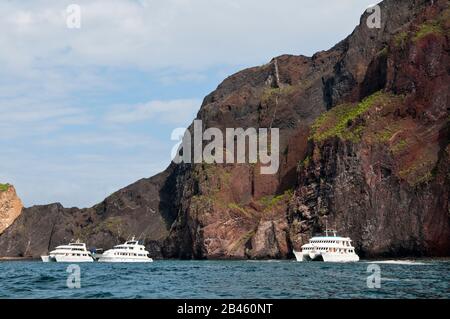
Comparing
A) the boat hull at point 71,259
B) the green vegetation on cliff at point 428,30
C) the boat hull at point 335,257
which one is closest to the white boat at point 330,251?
the boat hull at point 335,257

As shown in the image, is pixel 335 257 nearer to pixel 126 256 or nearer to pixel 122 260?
pixel 126 256

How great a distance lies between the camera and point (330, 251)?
514 feet

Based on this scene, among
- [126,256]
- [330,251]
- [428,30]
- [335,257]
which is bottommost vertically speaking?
[126,256]

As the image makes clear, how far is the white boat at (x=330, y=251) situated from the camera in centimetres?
15332

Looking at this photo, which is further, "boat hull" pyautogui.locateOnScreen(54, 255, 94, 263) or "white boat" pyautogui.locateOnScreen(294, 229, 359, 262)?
"boat hull" pyautogui.locateOnScreen(54, 255, 94, 263)

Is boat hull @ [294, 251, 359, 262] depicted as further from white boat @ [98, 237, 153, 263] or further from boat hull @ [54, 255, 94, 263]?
boat hull @ [54, 255, 94, 263]

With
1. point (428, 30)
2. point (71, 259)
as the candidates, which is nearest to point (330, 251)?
point (428, 30)

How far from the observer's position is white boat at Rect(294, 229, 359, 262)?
15332 centimetres

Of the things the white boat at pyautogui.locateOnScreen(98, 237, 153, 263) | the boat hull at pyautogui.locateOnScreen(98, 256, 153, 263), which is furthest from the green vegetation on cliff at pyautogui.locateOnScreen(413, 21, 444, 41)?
the boat hull at pyautogui.locateOnScreen(98, 256, 153, 263)

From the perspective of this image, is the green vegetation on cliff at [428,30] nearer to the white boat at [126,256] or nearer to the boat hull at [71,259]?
the white boat at [126,256]

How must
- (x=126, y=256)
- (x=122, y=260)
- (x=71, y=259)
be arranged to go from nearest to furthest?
(x=122, y=260) < (x=126, y=256) < (x=71, y=259)
